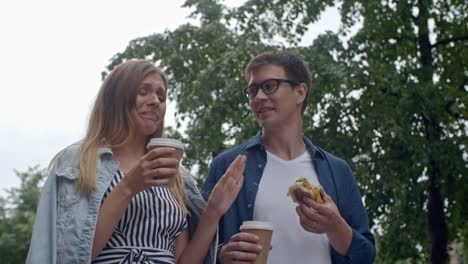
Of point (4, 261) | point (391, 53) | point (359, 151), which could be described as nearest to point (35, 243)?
point (359, 151)

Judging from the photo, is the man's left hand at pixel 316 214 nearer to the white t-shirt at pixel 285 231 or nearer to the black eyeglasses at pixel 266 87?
the white t-shirt at pixel 285 231

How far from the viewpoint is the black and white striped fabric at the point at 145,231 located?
3.21m

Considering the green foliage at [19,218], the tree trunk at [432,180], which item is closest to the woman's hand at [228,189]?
the tree trunk at [432,180]

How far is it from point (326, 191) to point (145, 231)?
1.13 metres

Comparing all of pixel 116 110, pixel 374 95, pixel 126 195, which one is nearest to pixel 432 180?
pixel 374 95

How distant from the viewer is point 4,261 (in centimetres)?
2334

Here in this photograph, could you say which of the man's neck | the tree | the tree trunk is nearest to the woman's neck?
the man's neck

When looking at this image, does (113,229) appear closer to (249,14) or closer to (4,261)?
(249,14)

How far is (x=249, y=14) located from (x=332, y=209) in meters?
10.0

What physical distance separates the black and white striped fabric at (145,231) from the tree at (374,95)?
761 centimetres

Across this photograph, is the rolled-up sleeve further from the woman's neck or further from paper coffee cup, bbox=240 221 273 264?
the woman's neck

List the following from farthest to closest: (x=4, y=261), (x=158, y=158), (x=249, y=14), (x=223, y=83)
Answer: (x=4, y=261) → (x=249, y=14) → (x=223, y=83) → (x=158, y=158)

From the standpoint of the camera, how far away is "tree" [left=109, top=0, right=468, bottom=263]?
37.6 ft

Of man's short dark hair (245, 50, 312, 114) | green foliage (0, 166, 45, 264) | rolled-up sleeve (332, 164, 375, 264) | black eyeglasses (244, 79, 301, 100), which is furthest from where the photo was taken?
green foliage (0, 166, 45, 264)
